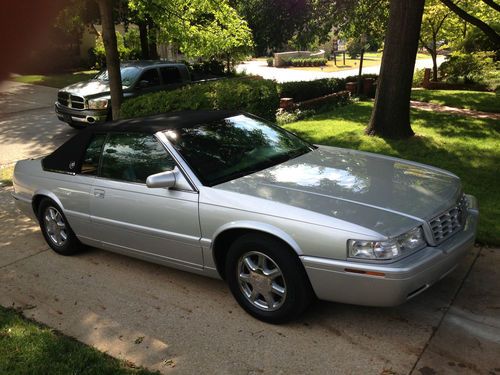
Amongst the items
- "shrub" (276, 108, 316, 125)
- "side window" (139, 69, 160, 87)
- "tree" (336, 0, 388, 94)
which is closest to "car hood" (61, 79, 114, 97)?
"side window" (139, 69, 160, 87)

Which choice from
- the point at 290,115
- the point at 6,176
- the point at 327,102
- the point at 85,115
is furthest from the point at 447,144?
the point at 85,115

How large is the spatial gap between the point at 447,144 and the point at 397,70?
153cm

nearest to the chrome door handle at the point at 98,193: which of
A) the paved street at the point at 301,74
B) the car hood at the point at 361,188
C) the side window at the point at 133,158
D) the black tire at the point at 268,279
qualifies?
the side window at the point at 133,158

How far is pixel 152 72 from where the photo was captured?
1239cm

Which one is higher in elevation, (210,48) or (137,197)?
(210,48)

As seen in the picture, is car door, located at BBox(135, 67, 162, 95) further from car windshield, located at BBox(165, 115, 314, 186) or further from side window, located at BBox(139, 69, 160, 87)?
car windshield, located at BBox(165, 115, 314, 186)

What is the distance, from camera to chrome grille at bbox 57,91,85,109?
1119 cm

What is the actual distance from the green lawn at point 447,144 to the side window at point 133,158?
314 centimetres

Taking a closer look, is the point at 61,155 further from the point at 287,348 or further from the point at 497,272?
the point at 497,272

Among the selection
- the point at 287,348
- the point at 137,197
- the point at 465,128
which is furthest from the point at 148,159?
the point at 465,128

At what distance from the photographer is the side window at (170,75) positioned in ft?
A: 41.7

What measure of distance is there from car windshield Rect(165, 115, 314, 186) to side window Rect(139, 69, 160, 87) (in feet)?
25.0

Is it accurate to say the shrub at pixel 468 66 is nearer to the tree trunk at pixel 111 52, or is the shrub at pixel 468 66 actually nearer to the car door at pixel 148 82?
the car door at pixel 148 82

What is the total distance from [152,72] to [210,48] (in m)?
→ 1.54
